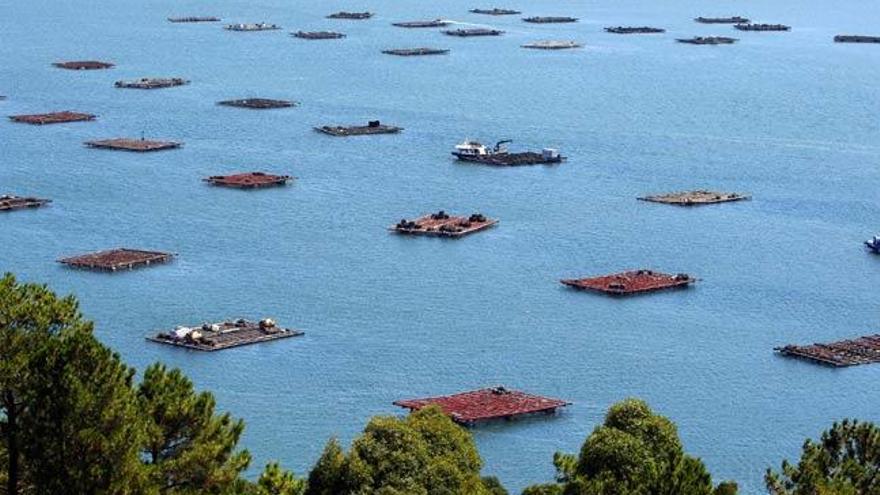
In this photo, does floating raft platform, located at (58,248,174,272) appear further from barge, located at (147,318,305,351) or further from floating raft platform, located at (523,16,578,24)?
floating raft platform, located at (523,16,578,24)

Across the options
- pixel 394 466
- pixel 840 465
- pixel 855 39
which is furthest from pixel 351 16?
pixel 840 465

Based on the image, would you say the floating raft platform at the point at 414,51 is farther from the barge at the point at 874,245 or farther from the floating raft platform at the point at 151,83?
the barge at the point at 874,245

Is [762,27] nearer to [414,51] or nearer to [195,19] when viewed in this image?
[414,51]

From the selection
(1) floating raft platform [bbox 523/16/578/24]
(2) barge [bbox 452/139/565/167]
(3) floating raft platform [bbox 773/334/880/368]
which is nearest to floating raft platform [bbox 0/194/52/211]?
(2) barge [bbox 452/139/565/167]

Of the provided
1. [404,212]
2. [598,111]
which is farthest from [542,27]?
[404,212]

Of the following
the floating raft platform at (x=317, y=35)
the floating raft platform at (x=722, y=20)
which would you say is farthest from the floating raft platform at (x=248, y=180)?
the floating raft platform at (x=722, y=20)
